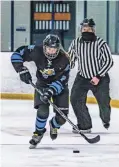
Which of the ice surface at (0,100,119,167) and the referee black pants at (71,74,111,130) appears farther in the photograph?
the referee black pants at (71,74,111,130)

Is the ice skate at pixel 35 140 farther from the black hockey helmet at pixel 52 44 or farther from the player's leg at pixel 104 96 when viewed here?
the player's leg at pixel 104 96

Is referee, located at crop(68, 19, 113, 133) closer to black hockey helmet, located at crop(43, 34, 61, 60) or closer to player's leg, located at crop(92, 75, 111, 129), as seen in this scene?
player's leg, located at crop(92, 75, 111, 129)

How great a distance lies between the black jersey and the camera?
5.75 m

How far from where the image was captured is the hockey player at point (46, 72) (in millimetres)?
5691

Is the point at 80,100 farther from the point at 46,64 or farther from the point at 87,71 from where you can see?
the point at 46,64

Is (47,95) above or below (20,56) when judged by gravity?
below

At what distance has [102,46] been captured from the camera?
685 centimetres

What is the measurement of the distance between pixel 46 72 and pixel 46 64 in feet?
0.20

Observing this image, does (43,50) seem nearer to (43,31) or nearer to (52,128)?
(52,128)

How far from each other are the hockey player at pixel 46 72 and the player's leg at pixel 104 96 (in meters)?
1.11

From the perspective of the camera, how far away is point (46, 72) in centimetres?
575

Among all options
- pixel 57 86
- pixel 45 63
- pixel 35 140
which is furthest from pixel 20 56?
pixel 35 140

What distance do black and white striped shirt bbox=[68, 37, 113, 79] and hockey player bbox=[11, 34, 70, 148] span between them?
39.2 inches

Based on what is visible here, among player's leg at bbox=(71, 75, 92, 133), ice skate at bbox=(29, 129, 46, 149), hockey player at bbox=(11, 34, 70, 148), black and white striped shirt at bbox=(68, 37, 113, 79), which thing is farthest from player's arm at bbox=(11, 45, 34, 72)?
player's leg at bbox=(71, 75, 92, 133)
